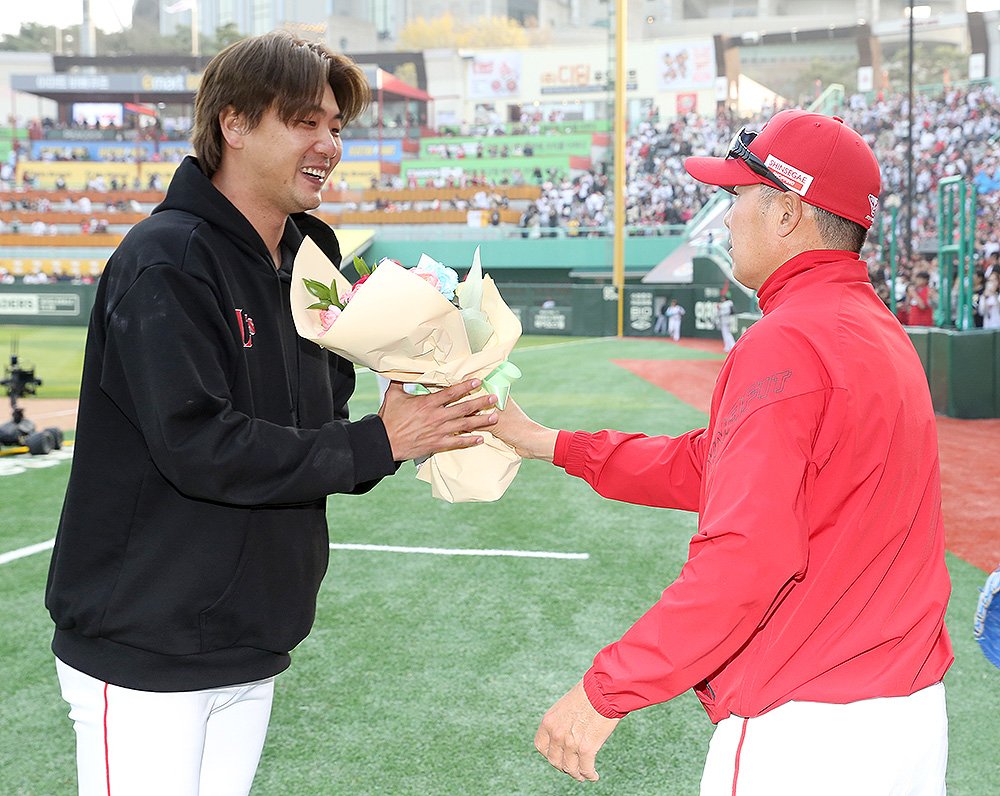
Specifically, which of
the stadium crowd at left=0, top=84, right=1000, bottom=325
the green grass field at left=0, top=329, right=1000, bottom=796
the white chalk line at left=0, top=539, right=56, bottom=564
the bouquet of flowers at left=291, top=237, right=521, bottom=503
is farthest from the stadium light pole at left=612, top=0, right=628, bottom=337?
the bouquet of flowers at left=291, top=237, right=521, bottom=503

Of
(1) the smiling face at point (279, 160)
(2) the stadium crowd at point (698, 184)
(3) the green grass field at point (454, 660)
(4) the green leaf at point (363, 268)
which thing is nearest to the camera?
(1) the smiling face at point (279, 160)

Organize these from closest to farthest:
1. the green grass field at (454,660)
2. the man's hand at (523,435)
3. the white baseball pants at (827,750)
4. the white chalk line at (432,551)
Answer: the white baseball pants at (827,750) → the man's hand at (523,435) → the green grass field at (454,660) → the white chalk line at (432,551)

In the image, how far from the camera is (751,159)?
1.83 m

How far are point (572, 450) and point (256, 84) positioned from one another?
42.0 inches

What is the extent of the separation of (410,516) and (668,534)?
73.7 inches

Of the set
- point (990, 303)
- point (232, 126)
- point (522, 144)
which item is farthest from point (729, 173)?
point (522, 144)

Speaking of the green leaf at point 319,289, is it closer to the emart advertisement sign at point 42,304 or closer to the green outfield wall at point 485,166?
the emart advertisement sign at point 42,304

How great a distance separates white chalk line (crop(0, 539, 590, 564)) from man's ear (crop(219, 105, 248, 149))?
15.1ft

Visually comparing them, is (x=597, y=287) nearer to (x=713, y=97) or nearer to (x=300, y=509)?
(x=713, y=97)

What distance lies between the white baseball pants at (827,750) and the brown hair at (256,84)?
1.46 metres

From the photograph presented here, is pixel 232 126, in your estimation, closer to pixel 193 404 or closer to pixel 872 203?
pixel 193 404

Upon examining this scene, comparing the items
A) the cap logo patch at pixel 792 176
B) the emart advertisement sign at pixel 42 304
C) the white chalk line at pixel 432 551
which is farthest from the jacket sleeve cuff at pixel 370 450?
the emart advertisement sign at pixel 42 304

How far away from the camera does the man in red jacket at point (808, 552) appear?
1550mm

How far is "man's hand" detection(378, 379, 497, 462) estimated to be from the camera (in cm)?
210
